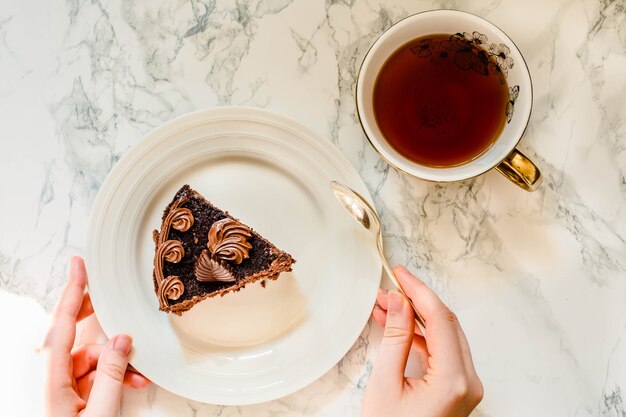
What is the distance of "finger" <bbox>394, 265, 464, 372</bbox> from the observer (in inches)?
68.5

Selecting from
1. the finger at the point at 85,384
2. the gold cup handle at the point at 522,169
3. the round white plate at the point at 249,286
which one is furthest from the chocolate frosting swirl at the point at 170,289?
the gold cup handle at the point at 522,169

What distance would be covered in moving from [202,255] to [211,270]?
0.06 metres

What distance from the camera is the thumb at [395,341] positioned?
175 cm

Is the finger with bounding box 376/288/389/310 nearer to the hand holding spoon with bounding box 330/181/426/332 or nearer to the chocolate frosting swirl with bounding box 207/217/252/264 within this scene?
the hand holding spoon with bounding box 330/181/426/332

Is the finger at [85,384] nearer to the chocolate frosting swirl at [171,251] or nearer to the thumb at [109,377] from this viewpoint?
the thumb at [109,377]

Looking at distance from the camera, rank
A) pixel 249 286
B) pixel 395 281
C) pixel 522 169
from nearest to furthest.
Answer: pixel 522 169
pixel 395 281
pixel 249 286

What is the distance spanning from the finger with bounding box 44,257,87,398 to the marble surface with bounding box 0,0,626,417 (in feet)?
0.29

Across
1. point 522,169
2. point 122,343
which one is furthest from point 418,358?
point 122,343

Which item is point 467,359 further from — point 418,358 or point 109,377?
point 109,377

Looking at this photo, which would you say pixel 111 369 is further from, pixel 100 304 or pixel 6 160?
pixel 6 160

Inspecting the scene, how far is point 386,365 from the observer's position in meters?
1.77

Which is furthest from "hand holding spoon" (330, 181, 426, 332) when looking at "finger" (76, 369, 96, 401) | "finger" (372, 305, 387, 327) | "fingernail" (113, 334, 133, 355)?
"finger" (76, 369, 96, 401)

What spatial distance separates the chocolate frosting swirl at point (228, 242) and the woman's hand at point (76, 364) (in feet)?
1.41

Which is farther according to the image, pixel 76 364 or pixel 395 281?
pixel 76 364
